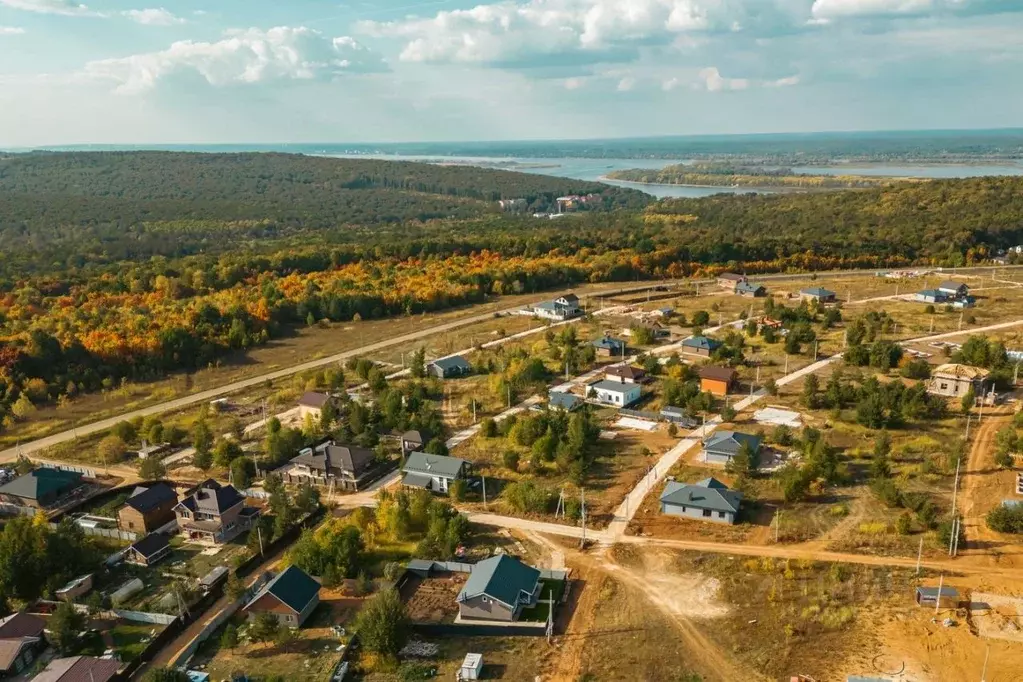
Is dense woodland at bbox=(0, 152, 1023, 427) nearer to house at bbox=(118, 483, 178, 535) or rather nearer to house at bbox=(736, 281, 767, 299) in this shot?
house at bbox=(736, 281, 767, 299)

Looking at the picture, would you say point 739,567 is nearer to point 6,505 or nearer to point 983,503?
point 983,503

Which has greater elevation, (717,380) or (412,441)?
(717,380)

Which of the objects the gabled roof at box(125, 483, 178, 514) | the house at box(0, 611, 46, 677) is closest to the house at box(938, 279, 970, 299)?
the gabled roof at box(125, 483, 178, 514)

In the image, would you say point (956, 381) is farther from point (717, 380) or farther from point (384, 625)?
point (384, 625)

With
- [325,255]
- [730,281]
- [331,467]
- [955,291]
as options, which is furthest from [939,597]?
[325,255]

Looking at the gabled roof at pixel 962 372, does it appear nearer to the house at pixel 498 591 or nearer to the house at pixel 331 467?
the house at pixel 498 591

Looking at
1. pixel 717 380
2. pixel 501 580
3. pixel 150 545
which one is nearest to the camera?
pixel 501 580

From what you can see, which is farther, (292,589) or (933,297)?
(933,297)

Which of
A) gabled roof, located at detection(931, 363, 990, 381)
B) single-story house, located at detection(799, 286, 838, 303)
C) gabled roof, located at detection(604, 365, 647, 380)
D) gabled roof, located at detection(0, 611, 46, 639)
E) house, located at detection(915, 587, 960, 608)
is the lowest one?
gabled roof, located at detection(0, 611, 46, 639)
